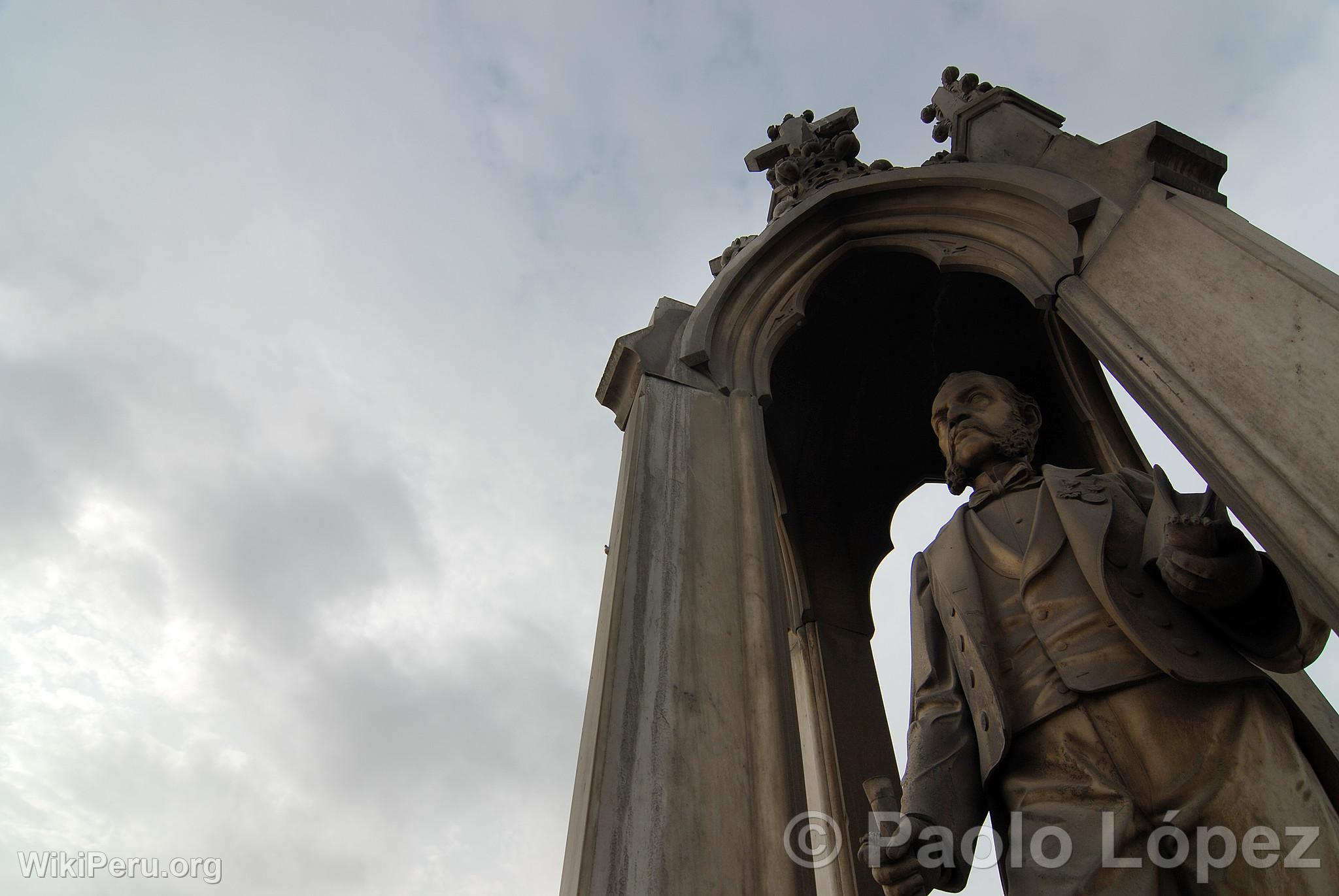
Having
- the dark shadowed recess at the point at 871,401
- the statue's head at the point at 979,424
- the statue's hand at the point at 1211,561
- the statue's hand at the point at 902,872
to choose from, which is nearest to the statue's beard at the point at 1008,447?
the statue's head at the point at 979,424

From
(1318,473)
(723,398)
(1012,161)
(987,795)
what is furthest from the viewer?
(1012,161)

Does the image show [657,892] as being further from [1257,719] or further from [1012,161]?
[1012,161]

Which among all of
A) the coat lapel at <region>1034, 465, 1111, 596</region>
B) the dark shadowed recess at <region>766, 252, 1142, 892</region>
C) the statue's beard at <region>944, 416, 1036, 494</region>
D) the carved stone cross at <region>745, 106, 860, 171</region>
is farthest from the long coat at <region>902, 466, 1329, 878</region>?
the carved stone cross at <region>745, 106, 860, 171</region>

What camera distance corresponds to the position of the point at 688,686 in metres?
3.37

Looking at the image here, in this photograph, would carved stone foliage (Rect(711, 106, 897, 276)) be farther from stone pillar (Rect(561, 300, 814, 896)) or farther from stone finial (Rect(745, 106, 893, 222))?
stone pillar (Rect(561, 300, 814, 896))

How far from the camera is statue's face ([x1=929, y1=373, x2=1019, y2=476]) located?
4352 mm

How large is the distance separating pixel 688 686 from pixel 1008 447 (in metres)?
1.99

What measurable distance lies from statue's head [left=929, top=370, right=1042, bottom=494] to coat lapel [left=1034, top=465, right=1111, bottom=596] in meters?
0.46

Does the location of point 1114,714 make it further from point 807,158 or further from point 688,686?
point 807,158

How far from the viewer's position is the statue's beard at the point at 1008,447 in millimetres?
4328

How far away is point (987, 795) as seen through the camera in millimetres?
3131

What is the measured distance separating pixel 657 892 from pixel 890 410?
5.95 m

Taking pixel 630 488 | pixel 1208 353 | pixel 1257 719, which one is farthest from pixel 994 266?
pixel 1257 719

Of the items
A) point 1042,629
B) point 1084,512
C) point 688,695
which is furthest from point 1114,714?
point 688,695
